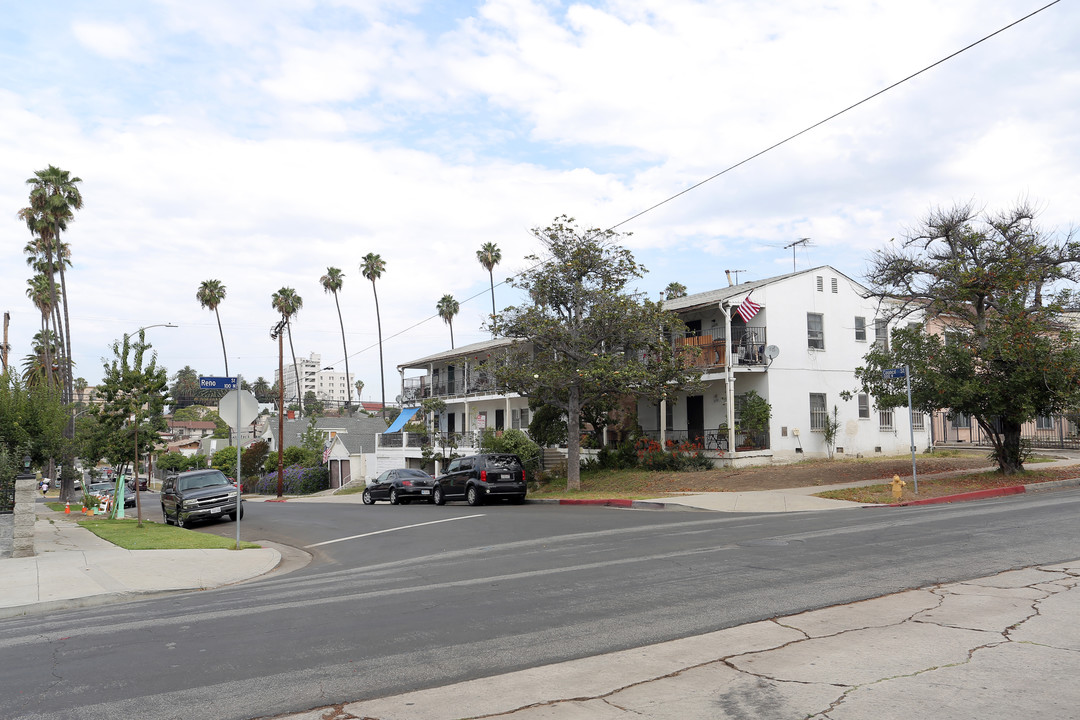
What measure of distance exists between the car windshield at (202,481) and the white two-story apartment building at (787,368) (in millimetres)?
15940

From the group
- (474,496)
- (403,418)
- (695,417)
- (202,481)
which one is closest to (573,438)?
(474,496)

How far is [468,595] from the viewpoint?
912cm

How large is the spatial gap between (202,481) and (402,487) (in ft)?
26.8

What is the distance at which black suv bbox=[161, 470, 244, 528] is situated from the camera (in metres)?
22.8

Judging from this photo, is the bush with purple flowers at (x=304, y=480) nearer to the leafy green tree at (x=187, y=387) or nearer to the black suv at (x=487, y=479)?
the black suv at (x=487, y=479)

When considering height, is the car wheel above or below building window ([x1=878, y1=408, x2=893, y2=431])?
below

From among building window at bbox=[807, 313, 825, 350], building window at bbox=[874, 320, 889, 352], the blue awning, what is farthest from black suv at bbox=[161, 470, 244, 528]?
building window at bbox=[874, 320, 889, 352]

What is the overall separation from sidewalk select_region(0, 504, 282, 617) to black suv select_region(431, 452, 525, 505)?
34.6 ft

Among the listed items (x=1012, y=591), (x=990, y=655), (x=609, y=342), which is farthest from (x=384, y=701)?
(x=609, y=342)

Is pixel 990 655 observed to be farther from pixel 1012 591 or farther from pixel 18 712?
pixel 18 712

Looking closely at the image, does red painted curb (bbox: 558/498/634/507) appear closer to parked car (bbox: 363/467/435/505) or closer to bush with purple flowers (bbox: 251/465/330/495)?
parked car (bbox: 363/467/435/505)

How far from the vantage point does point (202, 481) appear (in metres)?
24.6

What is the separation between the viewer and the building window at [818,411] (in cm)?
3095

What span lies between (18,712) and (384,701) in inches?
99.1
